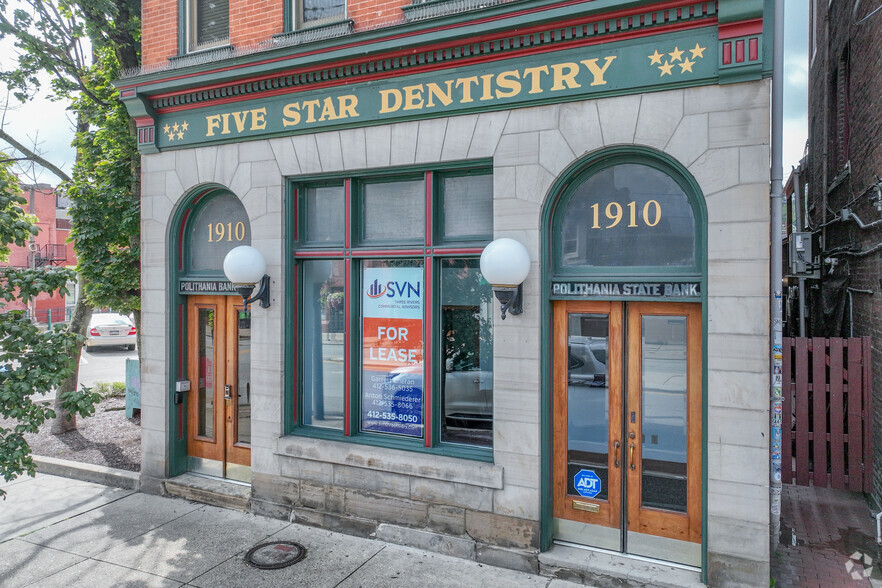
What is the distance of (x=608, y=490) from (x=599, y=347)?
4.61 feet

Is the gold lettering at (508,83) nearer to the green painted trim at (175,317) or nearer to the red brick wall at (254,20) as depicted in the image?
the red brick wall at (254,20)

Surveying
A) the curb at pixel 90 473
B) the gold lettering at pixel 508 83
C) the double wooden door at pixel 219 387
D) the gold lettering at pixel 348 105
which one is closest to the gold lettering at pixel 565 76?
the gold lettering at pixel 508 83

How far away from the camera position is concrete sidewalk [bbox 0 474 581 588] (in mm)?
5547

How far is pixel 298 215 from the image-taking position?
7.33 meters

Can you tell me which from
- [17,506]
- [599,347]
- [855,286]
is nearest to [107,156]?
[17,506]

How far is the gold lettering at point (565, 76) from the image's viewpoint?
5.70 m

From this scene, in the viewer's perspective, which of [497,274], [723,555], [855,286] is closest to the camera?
[723,555]

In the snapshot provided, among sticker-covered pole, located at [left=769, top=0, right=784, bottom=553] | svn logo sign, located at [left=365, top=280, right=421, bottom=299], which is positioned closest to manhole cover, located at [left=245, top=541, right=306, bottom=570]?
svn logo sign, located at [left=365, top=280, right=421, bottom=299]

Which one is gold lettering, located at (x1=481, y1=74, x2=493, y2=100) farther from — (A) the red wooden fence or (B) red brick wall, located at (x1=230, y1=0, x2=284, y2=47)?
(A) the red wooden fence

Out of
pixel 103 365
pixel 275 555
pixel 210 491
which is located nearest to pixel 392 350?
pixel 275 555

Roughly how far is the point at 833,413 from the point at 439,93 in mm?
5968

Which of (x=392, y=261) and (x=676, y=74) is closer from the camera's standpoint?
(x=676, y=74)

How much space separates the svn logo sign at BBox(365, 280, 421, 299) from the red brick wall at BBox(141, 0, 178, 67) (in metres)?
4.43

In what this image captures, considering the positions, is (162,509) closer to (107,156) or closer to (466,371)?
(466,371)
